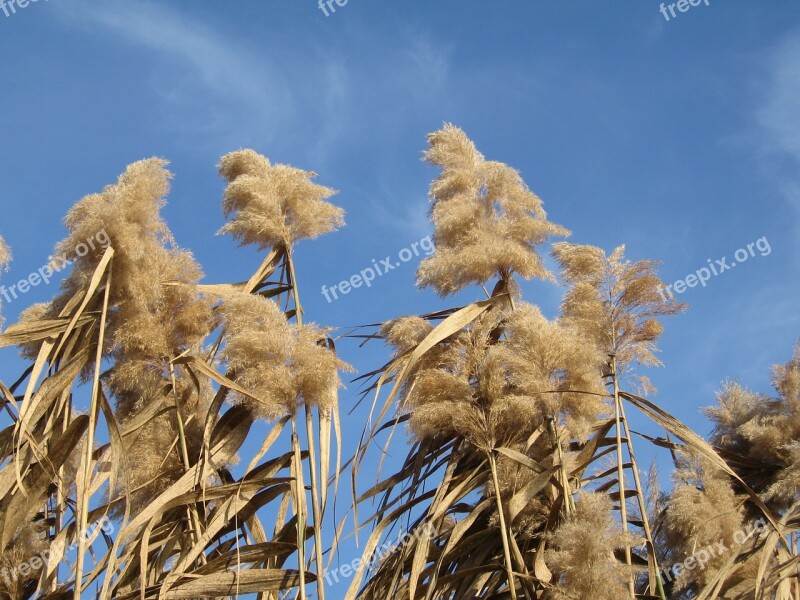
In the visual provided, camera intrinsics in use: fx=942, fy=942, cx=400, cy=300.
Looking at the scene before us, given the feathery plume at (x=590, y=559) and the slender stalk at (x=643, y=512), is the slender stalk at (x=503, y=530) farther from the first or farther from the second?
the slender stalk at (x=643, y=512)

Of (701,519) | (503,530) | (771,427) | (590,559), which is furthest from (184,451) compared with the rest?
(771,427)

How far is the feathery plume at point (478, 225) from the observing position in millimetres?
4527

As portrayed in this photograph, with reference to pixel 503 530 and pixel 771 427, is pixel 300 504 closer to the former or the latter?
pixel 503 530

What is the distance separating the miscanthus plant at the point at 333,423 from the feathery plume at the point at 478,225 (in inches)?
0.5

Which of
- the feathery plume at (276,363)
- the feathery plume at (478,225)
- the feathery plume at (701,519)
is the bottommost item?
the feathery plume at (701,519)

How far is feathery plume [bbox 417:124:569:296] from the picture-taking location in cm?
453

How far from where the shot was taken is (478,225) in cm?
473

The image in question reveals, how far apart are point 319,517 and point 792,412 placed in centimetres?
312

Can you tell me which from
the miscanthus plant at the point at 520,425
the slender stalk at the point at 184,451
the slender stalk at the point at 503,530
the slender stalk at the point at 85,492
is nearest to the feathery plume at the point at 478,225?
the miscanthus plant at the point at 520,425

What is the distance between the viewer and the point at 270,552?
383 centimetres

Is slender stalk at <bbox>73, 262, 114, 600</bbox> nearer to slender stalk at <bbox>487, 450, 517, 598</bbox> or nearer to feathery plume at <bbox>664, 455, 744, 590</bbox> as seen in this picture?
slender stalk at <bbox>487, 450, 517, 598</bbox>

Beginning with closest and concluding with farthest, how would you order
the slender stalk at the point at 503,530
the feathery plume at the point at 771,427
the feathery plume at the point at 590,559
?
the feathery plume at the point at 590,559
the slender stalk at the point at 503,530
the feathery plume at the point at 771,427

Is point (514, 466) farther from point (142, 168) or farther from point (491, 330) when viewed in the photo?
point (142, 168)

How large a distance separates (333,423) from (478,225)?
129 centimetres
